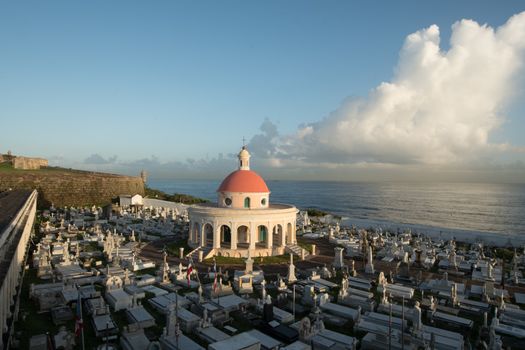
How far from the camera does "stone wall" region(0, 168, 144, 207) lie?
61.5 metres

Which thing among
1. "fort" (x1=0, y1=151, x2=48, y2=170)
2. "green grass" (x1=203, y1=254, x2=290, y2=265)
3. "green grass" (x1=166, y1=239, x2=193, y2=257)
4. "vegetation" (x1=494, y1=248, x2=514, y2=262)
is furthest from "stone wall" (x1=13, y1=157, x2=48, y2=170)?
"vegetation" (x1=494, y1=248, x2=514, y2=262)

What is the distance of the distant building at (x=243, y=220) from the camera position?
89.6 feet

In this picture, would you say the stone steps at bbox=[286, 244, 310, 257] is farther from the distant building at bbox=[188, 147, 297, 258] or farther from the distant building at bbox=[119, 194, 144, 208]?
the distant building at bbox=[119, 194, 144, 208]

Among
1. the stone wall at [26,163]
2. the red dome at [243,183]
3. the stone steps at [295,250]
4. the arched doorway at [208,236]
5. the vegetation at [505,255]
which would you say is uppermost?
the stone wall at [26,163]

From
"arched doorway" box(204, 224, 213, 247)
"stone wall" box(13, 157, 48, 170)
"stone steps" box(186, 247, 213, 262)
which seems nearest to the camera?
"stone steps" box(186, 247, 213, 262)

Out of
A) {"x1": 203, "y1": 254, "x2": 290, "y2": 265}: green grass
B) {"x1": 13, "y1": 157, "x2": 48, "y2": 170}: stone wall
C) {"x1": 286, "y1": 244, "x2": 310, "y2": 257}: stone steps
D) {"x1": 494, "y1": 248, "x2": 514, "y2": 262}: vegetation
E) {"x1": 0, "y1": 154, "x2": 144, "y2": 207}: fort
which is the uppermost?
{"x1": 13, "y1": 157, "x2": 48, "y2": 170}: stone wall

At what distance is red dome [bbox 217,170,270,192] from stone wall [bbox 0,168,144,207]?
4241 centimetres

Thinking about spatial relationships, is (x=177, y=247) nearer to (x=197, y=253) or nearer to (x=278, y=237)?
(x=197, y=253)

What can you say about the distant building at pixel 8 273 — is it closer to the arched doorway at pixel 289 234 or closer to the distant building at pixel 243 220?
the distant building at pixel 243 220

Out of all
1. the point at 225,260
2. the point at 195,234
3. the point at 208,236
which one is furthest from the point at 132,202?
the point at 225,260

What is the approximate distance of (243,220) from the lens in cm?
2728

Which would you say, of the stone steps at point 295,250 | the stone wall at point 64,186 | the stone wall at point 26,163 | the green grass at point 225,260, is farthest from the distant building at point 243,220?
the stone wall at point 26,163

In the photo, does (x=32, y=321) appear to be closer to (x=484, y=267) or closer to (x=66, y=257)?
(x=66, y=257)

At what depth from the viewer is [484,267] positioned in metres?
25.3
